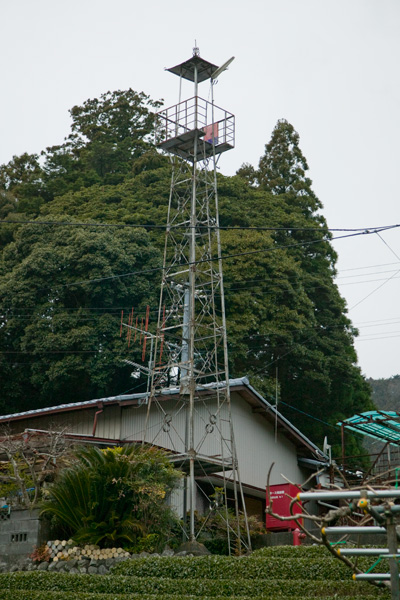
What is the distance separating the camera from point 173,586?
528 inches

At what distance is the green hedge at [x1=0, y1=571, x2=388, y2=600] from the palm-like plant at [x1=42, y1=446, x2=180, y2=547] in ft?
5.57

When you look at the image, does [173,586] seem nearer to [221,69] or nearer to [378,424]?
[378,424]

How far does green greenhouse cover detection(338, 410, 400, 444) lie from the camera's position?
19.6 metres

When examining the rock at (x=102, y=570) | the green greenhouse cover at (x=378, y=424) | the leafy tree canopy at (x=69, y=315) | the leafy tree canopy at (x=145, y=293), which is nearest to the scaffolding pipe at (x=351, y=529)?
the rock at (x=102, y=570)

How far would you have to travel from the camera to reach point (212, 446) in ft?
77.9

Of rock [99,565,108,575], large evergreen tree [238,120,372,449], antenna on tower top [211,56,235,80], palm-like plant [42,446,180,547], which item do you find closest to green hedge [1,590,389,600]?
rock [99,565,108,575]

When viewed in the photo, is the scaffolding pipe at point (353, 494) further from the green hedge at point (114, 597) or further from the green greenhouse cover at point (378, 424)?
the green greenhouse cover at point (378, 424)

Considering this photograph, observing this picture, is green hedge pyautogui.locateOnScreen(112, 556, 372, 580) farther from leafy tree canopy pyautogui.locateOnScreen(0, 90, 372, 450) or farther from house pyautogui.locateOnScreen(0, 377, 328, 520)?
leafy tree canopy pyautogui.locateOnScreen(0, 90, 372, 450)

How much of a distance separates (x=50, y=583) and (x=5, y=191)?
33.4 m

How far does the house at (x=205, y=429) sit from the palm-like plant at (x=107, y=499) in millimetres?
3103

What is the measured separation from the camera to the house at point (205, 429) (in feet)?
74.1

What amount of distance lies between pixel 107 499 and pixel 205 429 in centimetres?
765

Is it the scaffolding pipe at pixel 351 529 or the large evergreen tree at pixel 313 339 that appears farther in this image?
the large evergreen tree at pixel 313 339

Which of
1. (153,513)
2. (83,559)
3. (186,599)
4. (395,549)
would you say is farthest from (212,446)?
(395,549)
